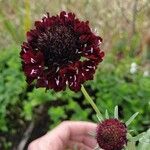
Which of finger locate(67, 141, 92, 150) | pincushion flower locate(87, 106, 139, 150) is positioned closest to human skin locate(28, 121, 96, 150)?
finger locate(67, 141, 92, 150)

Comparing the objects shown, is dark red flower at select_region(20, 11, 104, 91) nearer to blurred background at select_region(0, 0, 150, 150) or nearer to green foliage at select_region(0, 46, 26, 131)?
blurred background at select_region(0, 0, 150, 150)

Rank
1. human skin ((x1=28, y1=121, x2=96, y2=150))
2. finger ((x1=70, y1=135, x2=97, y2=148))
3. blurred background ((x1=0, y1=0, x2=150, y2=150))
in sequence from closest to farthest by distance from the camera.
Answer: human skin ((x1=28, y1=121, x2=96, y2=150))
finger ((x1=70, y1=135, x2=97, y2=148))
blurred background ((x1=0, y1=0, x2=150, y2=150))

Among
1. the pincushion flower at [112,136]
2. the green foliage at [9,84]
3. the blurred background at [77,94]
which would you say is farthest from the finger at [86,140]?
the green foliage at [9,84]

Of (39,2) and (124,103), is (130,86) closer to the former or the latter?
(124,103)

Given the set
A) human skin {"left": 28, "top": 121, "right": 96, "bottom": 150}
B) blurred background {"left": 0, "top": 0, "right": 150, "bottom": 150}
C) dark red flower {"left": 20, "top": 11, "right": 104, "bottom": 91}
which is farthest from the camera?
blurred background {"left": 0, "top": 0, "right": 150, "bottom": 150}

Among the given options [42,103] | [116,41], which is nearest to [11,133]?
[42,103]

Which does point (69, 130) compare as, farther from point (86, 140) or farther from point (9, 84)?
point (9, 84)
